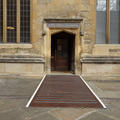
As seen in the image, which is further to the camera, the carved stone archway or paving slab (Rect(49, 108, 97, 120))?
the carved stone archway

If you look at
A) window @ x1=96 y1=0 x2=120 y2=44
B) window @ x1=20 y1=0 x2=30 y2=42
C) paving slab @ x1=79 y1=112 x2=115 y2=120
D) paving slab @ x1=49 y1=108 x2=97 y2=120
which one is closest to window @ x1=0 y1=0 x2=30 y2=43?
window @ x1=20 y1=0 x2=30 y2=42

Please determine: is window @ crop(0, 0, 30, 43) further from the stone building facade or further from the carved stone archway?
the carved stone archway

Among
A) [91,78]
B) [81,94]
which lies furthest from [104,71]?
[81,94]

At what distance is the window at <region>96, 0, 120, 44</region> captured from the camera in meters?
9.22

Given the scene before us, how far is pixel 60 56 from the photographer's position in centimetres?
1040

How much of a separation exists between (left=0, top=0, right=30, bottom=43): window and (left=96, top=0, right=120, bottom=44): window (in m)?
5.42

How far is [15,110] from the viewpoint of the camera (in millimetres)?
3588

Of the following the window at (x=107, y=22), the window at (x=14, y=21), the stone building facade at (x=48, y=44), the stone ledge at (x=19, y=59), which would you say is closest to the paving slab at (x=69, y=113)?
the stone building facade at (x=48, y=44)

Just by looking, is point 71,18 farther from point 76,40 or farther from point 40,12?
point 40,12

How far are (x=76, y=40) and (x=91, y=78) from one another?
2.95 meters

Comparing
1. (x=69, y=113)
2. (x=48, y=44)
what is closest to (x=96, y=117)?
(x=69, y=113)

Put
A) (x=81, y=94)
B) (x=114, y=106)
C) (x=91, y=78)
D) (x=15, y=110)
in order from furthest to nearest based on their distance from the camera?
(x=91, y=78) < (x=81, y=94) < (x=114, y=106) < (x=15, y=110)

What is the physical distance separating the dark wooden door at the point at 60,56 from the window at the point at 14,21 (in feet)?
8.23

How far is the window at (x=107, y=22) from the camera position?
30.2 feet
